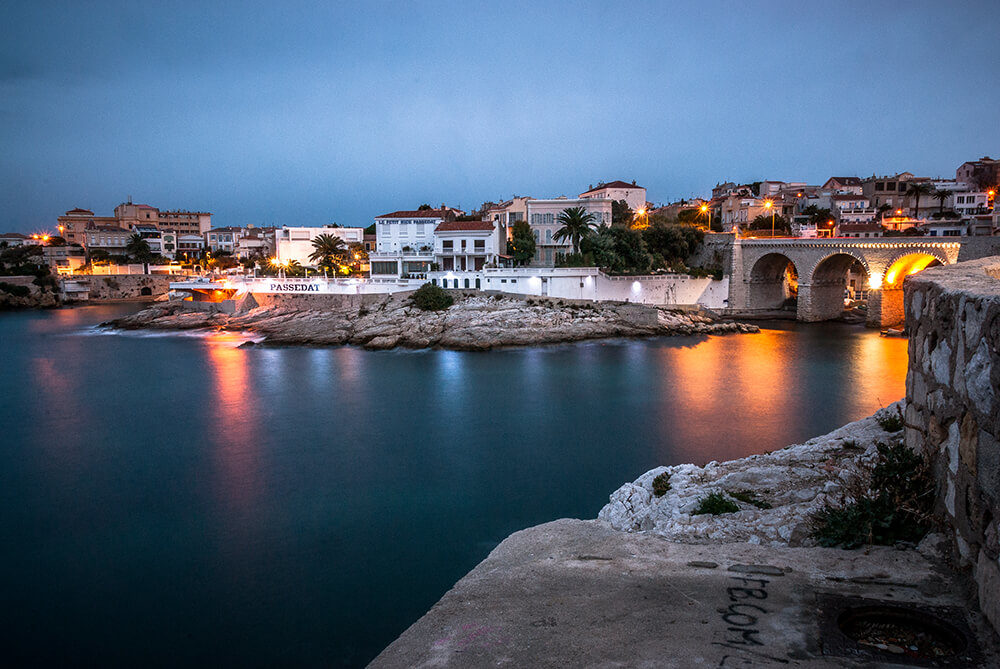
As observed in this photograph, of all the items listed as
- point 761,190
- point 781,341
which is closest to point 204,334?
point 781,341

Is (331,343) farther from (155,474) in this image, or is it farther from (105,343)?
(155,474)

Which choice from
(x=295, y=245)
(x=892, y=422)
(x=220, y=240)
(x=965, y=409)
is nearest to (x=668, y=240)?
(x=295, y=245)

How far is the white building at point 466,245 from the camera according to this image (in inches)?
1890

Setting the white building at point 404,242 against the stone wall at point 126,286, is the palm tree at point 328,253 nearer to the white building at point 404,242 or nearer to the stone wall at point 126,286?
the white building at point 404,242

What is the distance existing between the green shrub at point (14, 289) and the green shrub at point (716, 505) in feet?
268

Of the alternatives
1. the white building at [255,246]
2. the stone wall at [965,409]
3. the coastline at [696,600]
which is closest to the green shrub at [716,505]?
the coastline at [696,600]

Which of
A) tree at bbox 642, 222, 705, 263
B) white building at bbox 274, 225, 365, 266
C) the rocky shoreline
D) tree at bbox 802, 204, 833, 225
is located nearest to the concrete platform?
the rocky shoreline

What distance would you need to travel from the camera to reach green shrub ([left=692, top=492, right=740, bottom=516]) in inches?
278

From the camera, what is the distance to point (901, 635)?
372 centimetres

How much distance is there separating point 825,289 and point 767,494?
152 ft

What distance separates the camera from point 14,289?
6606 cm

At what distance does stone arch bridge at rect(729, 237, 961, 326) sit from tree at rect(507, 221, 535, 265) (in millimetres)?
16692

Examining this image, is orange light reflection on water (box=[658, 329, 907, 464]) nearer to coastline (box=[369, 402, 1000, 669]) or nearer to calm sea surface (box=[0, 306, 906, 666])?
calm sea surface (box=[0, 306, 906, 666])

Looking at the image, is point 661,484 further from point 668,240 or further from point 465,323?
point 668,240
